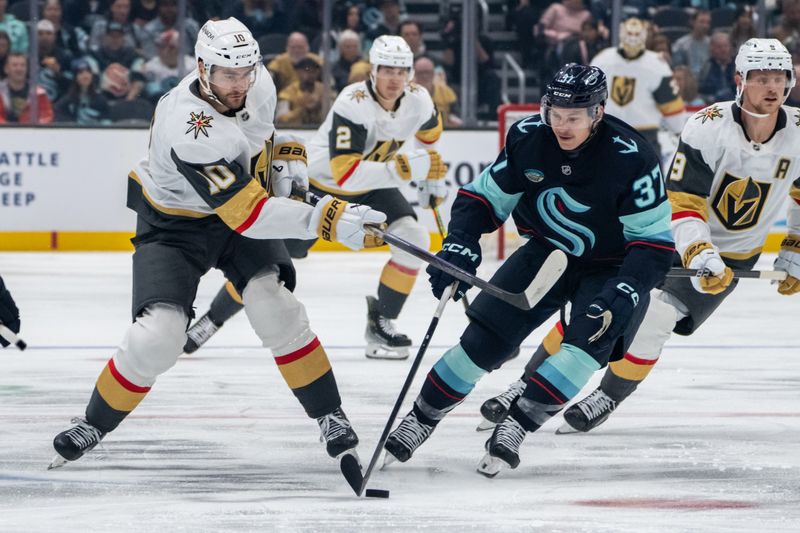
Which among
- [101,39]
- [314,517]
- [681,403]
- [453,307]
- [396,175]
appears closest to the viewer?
[314,517]

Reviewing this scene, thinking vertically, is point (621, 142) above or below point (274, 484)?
above

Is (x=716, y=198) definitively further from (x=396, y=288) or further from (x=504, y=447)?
(x=396, y=288)

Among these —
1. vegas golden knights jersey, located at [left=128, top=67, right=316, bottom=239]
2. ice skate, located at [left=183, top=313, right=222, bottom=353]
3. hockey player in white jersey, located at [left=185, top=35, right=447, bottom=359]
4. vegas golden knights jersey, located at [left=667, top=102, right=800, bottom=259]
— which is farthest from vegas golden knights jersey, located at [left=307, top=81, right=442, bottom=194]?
vegas golden knights jersey, located at [left=128, top=67, right=316, bottom=239]

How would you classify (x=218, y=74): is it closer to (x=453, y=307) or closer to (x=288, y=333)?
(x=288, y=333)

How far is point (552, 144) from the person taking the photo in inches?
126

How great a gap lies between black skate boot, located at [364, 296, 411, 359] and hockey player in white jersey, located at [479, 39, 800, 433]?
3.80ft

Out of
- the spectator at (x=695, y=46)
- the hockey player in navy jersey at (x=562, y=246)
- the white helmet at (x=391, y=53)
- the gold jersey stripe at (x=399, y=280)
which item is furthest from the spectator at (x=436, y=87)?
the hockey player in navy jersey at (x=562, y=246)

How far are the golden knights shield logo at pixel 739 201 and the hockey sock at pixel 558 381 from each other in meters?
0.97

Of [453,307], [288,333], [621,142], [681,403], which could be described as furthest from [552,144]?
[453,307]

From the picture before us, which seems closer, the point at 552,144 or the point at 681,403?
the point at 552,144

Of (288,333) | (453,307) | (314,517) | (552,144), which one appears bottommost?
(453,307)

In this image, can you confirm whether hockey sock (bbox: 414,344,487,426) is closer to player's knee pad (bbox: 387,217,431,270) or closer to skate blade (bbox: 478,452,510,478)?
Result: skate blade (bbox: 478,452,510,478)

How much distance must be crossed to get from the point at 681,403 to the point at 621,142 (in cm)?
131

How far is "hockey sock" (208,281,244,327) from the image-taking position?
484 cm
